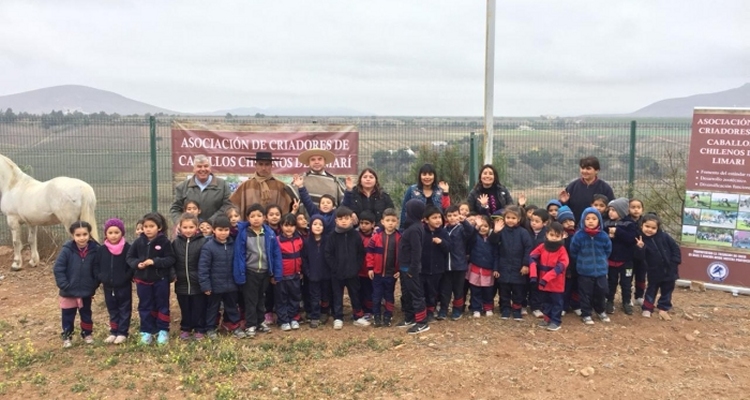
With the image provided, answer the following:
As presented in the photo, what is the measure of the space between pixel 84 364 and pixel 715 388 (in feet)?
17.7

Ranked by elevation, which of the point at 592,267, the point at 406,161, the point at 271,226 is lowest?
the point at 592,267

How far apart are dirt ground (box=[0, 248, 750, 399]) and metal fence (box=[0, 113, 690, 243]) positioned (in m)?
3.07

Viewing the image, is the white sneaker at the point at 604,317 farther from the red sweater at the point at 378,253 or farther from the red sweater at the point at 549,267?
the red sweater at the point at 378,253

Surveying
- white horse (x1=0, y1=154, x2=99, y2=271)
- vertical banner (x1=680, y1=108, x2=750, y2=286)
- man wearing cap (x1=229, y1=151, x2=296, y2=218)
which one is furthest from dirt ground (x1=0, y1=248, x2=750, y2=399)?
white horse (x1=0, y1=154, x2=99, y2=271)

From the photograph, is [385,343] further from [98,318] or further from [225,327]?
[98,318]

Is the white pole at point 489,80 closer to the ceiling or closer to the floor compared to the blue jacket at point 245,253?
closer to the ceiling

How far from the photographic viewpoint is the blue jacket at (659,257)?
6.01 m

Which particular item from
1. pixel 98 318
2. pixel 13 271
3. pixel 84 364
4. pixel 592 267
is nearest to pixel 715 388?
pixel 592 267

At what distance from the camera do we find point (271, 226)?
5.84 metres

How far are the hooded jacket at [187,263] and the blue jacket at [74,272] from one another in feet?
2.62

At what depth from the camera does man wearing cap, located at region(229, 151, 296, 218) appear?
621 centimetres

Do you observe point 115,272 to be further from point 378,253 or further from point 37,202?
point 37,202

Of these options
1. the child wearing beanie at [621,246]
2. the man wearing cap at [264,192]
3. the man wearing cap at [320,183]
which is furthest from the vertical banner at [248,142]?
the child wearing beanie at [621,246]

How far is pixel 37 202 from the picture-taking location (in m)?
8.29
